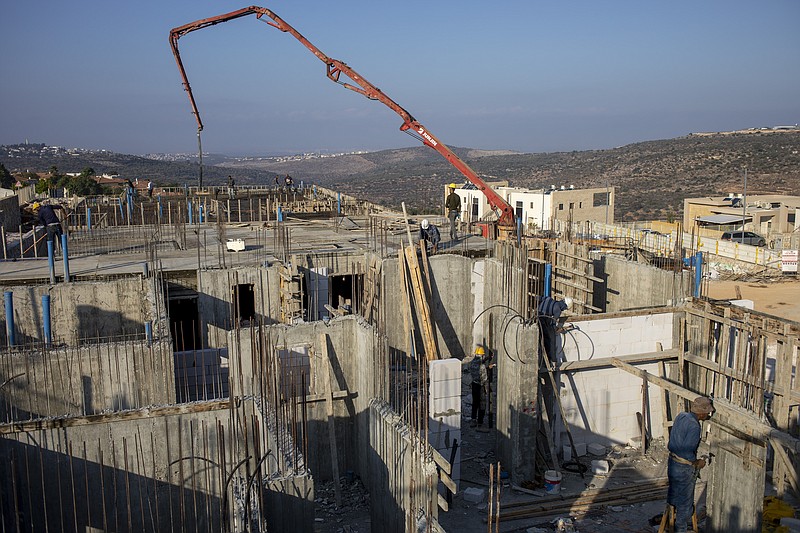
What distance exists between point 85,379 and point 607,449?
7.85 metres

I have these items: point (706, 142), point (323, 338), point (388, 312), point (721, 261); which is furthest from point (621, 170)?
point (323, 338)

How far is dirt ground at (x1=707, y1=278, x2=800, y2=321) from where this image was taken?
72.5ft

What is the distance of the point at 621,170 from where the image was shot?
77.7 meters

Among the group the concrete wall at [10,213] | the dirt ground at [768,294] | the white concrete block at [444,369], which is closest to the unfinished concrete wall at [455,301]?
the white concrete block at [444,369]

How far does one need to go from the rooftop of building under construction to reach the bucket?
0.07 feet

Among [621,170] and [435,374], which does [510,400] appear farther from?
[621,170]

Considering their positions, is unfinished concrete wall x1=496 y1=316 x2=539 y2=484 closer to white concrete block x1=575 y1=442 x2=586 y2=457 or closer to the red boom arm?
white concrete block x1=575 y1=442 x2=586 y2=457

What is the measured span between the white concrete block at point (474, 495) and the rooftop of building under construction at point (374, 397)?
0.16 feet

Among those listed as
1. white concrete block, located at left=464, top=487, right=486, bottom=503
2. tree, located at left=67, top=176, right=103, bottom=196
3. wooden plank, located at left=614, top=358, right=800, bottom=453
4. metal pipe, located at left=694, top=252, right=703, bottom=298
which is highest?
tree, located at left=67, top=176, right=103, bottom=196

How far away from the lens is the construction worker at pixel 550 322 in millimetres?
10742

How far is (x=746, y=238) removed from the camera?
3114 cm

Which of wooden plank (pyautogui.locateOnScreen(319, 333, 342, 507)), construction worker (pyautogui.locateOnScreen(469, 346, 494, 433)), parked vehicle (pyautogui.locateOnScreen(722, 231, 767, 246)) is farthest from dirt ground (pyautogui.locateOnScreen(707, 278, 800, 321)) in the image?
wooden plank (pyautogui.locateOnScreen(319, 333, 342, 507))

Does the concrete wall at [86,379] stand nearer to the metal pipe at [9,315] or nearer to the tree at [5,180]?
the metal pipe at [9,315]

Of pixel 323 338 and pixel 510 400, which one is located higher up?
pixel 323 338
